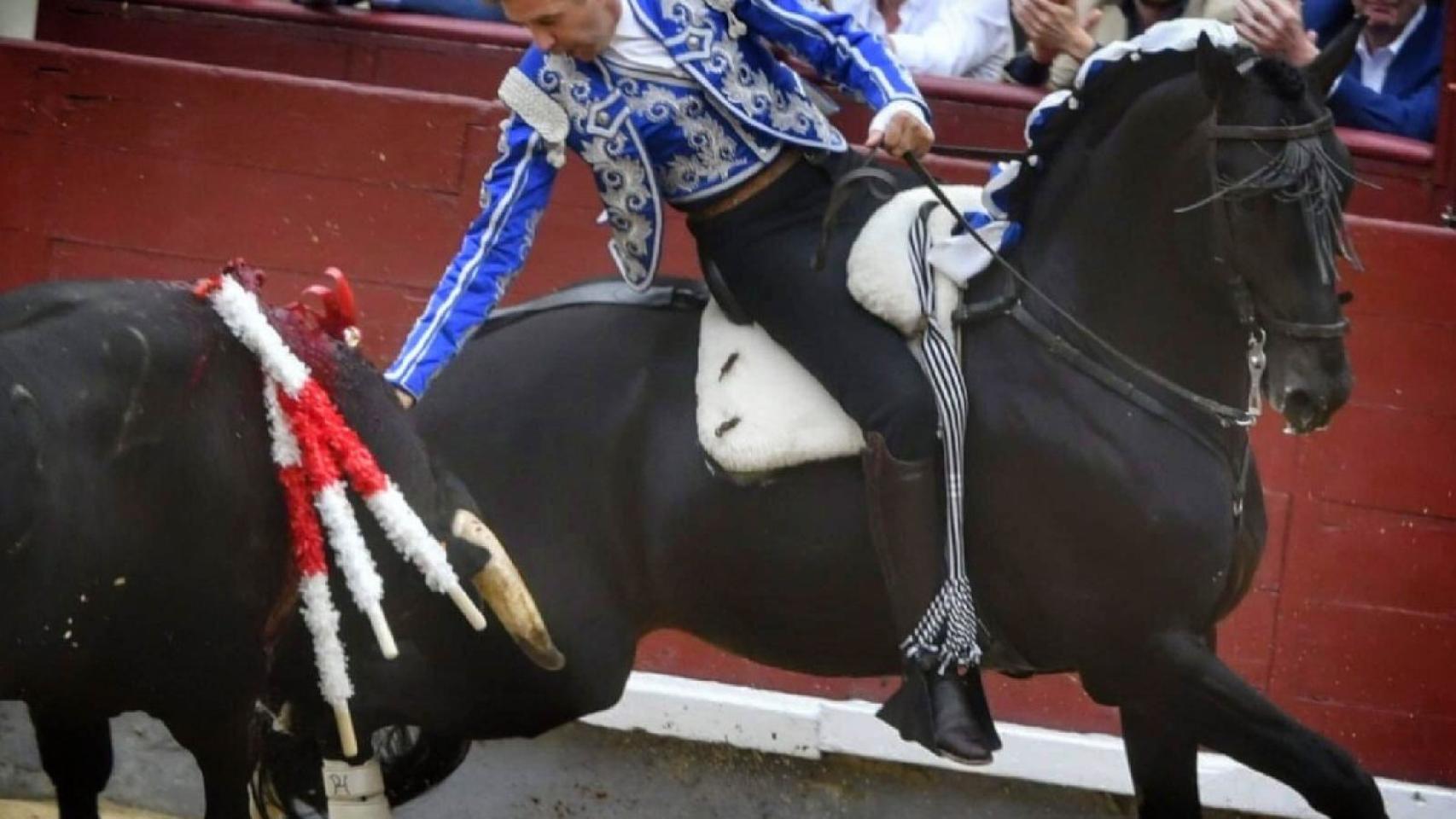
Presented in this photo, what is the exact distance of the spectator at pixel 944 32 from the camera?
6113 mm

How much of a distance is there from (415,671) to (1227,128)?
1760mm

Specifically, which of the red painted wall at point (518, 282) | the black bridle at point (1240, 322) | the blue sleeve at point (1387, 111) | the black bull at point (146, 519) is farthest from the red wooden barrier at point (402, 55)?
the black bull at point (146, 519)

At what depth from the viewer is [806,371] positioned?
177 inches

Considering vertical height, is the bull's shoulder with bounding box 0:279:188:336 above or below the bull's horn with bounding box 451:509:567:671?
above

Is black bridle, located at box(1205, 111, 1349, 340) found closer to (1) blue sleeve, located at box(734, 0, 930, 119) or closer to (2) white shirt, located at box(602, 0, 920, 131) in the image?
(1) blue sleeve, located at box(734, 0, 930, 119)

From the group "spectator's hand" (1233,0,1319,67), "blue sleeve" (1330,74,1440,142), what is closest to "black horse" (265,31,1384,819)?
"spectator's hand" (1233,0,1319,67)

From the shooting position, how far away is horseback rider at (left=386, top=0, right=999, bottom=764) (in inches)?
169

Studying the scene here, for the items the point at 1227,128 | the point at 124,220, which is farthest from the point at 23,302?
the point at 124,220

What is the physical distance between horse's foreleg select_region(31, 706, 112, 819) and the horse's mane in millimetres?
1762

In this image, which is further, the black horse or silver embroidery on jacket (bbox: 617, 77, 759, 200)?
silver embroidery on jacket (bbox: 617, 77, 759, 200)

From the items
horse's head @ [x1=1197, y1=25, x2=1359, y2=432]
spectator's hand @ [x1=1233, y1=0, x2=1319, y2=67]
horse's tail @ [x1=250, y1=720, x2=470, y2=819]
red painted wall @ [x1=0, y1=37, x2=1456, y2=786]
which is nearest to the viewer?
horse's head @ [x1=1197, y1=25, x2=1359, y2=432]

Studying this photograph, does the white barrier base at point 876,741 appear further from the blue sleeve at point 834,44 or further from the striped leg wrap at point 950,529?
the blue sleeve at point 834,44

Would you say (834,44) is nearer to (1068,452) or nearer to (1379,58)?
(1068,452)

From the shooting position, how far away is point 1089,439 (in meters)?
4.30
